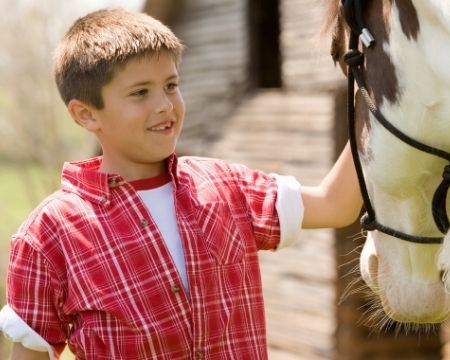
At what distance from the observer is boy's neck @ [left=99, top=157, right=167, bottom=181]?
85.2 inches

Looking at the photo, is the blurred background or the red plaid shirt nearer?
the red plaid shirt

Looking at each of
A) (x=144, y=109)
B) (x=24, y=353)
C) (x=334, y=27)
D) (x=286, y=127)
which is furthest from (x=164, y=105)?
(x=286, y=127)

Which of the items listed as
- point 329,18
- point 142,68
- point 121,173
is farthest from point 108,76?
point 329,18

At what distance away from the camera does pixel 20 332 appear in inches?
79.9

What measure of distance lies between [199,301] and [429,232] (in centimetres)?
55

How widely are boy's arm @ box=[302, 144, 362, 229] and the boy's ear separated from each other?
570mm

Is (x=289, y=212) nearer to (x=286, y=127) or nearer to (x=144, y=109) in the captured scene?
(x=144, y=109)

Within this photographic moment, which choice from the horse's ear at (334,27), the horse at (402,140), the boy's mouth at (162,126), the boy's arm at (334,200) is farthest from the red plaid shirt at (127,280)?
the horse's ear at (334,27)

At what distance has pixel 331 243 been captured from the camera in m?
5.80

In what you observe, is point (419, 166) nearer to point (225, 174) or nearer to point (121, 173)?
point (225, 174)

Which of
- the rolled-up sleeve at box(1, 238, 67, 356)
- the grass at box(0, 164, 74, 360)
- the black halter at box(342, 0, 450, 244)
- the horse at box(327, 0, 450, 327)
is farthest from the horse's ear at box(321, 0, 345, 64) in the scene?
the grass at box(0, 164, 74, 360)

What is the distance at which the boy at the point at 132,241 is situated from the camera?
2031 millimetres

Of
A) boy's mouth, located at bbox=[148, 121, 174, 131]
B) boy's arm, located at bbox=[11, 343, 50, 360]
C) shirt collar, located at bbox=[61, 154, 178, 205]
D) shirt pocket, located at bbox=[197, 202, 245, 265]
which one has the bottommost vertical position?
boy's arm, located at bbox=[11, 343, 50, 360]

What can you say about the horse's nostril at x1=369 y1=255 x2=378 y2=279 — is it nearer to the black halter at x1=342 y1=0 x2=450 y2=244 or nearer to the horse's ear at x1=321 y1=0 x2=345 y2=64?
the black halter at x1=342 y1=0 x2=450 y2=244
